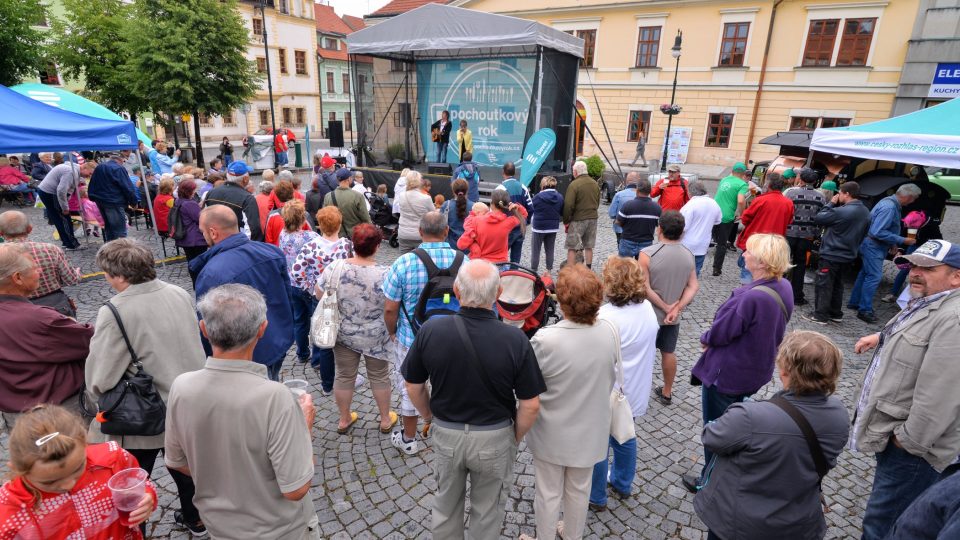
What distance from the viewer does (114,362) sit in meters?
2.33

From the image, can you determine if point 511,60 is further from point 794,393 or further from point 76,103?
point 794,393

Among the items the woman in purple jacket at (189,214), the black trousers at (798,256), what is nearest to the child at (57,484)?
the woman in purple jacket at (189,214)

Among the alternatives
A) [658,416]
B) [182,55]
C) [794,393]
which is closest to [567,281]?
[794,393]

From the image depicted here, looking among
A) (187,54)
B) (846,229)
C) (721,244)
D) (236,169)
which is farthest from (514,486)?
(187,54)

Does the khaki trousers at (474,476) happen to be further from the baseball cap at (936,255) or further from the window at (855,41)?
the window at (855,41)

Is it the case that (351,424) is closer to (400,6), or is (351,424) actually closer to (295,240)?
(295,240)

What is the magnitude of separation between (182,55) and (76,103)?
348 inches

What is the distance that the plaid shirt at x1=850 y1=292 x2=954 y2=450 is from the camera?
2.44 metres

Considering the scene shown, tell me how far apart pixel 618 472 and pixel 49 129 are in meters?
7.14

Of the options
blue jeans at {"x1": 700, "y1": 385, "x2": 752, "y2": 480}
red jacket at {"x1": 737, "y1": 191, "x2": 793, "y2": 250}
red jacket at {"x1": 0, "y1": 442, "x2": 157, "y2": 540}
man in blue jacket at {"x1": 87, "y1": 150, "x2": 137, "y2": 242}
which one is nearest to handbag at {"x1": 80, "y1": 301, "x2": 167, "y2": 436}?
red jacket at {"x1": 0, "y1": 442, "x2": 157, "y2": 540}

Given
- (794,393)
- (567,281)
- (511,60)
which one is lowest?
(794,393)

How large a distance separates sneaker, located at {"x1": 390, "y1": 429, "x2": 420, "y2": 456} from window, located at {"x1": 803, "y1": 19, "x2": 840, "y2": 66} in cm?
2374

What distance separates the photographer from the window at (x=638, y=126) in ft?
77.7

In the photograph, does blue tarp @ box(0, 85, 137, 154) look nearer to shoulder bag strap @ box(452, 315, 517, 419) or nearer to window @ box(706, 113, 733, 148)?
shoulder bag strap @ box(452, 315, 517, 419)
